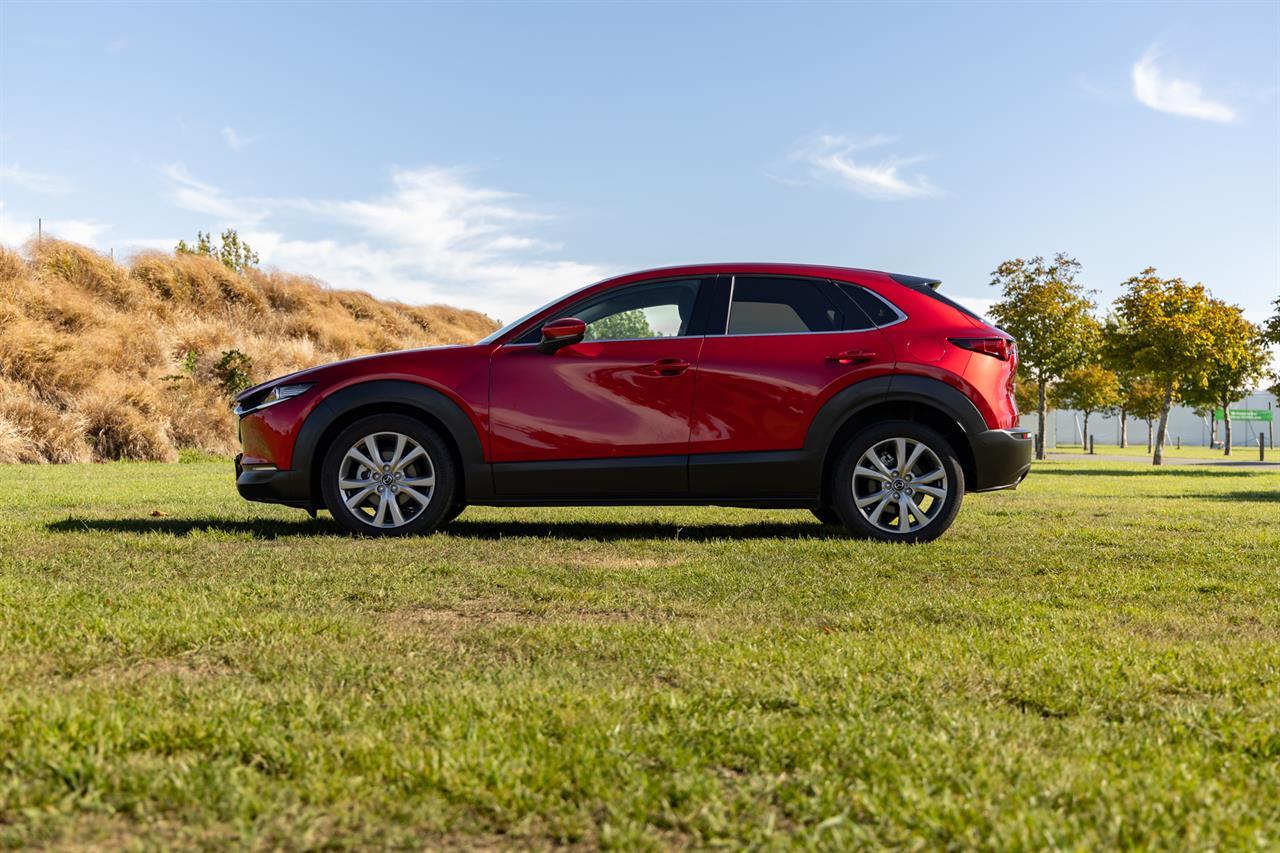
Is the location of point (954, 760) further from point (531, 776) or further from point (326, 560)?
point (326, 560)

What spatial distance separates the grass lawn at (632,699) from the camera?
7.75 ft

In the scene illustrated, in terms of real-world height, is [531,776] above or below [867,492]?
below

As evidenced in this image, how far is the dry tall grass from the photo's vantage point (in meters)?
19.6

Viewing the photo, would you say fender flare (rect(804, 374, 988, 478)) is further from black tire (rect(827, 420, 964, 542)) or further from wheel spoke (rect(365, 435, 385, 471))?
wheel spoke (rect(365, 435, 385, 471))

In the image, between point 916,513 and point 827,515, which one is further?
point 827,515

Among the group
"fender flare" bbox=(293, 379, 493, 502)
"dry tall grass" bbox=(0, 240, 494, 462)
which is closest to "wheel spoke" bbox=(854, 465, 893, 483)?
"fender flare" bbox=(293, 379, 493, 502)

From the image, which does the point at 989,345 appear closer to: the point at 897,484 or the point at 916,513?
the point at 897,484

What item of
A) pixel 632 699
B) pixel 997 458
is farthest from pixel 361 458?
pixel 632 699

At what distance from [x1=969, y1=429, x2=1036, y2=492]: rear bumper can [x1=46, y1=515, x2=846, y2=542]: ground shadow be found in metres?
1.06

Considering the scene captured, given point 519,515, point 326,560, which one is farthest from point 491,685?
point 519,515

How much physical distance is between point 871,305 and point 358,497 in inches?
148

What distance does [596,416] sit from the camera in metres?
7.23

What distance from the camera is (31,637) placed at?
12.9ft

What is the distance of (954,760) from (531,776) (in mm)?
1054
